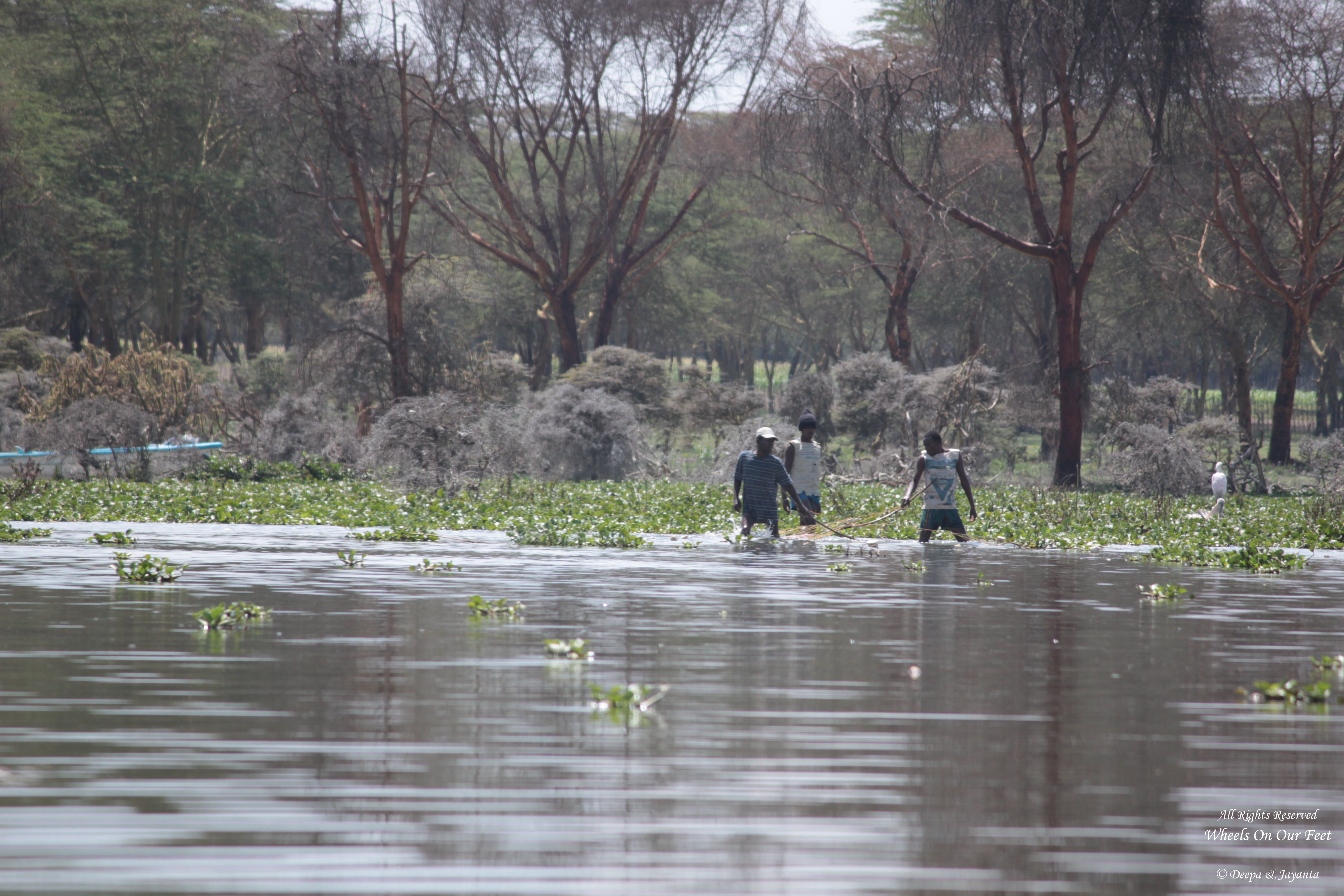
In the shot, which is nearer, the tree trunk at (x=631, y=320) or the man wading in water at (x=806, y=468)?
the man wading in water at (x=806, y=468)

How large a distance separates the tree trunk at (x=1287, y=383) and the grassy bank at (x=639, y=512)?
956 cm

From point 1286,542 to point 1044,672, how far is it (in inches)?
449

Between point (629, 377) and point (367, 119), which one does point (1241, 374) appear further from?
point (367, 119)

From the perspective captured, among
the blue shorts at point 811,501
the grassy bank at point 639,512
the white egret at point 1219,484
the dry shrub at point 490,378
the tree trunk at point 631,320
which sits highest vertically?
the tree trunk at point 631,320

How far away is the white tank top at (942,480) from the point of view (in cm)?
1761

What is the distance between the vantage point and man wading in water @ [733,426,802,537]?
1761cm

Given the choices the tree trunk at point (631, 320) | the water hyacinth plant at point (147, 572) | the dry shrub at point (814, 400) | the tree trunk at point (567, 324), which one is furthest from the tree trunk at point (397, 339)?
the water hyacinth plant at point (147, 572)

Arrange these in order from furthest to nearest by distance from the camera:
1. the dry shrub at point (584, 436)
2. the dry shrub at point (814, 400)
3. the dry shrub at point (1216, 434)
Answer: the dry shrub at point (814, 400), the dry shrub at point (1216, 434), the dry shrub at point (584, 436)

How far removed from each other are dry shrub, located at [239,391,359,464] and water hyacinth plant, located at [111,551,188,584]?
20.4m

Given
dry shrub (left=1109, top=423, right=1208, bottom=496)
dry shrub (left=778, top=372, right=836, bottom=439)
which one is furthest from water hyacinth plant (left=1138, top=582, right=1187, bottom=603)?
dry shrub (left=778, top=372, right=836, bottom=439)

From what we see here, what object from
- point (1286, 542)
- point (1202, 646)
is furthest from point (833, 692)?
point (1286, 542)

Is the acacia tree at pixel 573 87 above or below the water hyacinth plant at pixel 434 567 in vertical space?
above

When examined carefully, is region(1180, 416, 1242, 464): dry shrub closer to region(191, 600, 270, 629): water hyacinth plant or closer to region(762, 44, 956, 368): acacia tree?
region(762, 44, 956, 368): acacia tree

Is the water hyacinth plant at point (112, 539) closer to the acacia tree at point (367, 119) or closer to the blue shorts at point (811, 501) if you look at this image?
the blue shorts at point (811, 501)
